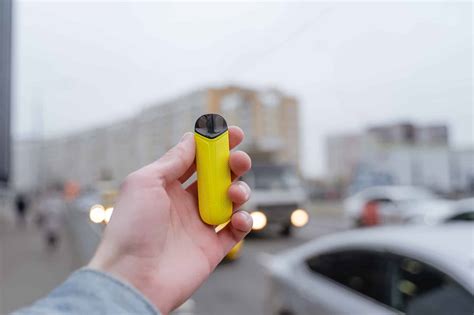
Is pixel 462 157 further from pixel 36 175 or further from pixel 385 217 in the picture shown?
pixel 385 217

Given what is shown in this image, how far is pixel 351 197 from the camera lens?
1408 cm

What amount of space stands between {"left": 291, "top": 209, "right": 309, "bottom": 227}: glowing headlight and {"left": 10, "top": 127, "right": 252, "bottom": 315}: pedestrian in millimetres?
759

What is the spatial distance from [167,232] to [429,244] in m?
1.85

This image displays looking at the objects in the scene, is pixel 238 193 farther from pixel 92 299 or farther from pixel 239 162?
pixel 92 299

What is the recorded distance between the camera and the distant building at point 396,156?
5012 mm

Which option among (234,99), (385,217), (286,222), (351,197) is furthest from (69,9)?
(351,197)

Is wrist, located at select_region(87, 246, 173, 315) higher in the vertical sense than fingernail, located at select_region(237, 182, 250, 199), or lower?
lower

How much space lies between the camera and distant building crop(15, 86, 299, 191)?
144cm

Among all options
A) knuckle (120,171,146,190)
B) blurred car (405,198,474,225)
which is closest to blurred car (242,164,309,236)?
knuckle (120,171,146,190)

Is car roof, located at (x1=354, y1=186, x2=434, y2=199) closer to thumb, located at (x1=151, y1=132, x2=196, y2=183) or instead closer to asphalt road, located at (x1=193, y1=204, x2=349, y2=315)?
asphalt road, located at (x1=193, y1=204, x2=349, y2=315)

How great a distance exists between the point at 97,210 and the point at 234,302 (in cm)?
453

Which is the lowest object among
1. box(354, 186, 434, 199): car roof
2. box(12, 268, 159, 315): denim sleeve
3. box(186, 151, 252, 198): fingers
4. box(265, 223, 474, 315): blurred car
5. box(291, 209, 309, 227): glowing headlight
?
box(354, 186, 434, 199): car roof

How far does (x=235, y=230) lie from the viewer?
108 centimetres

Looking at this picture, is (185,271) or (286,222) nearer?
(185,271)
